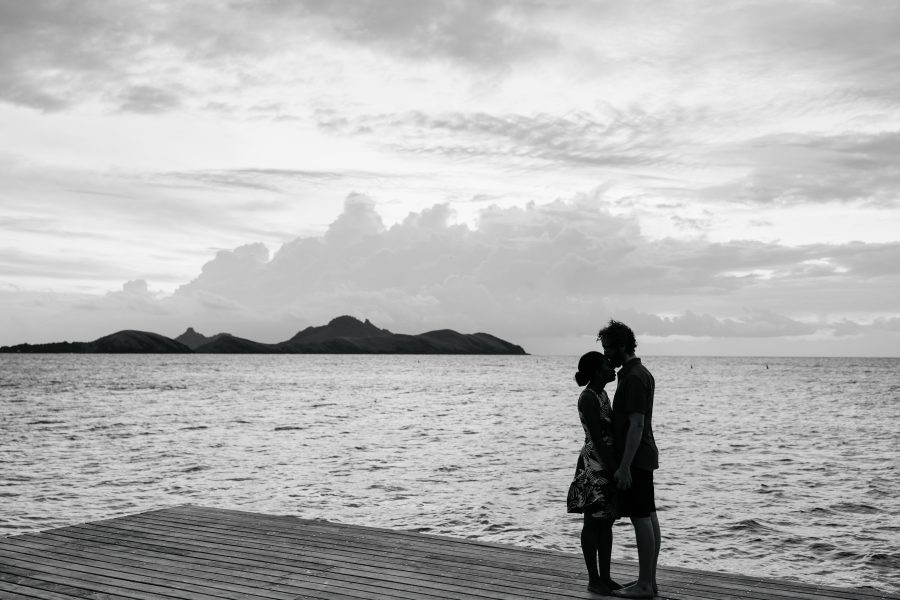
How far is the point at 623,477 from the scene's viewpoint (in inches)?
287

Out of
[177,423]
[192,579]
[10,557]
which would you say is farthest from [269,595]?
[177,423]

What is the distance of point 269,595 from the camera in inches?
308

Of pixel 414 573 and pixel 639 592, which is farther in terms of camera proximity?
pixel 414 573

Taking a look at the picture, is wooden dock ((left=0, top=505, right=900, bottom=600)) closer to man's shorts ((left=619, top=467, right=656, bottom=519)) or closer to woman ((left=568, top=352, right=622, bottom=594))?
woman ((left=568, top=352, right=622, bottom=594))

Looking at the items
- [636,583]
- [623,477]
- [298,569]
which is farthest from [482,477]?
[623,477]

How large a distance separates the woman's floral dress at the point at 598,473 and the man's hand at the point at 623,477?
0.52ft

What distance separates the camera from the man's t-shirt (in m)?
7.14

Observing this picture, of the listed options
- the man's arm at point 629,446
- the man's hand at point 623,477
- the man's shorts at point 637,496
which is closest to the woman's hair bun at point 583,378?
the man's arm at point 629,446

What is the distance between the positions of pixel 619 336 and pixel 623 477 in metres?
1.34

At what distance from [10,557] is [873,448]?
36.2 metres

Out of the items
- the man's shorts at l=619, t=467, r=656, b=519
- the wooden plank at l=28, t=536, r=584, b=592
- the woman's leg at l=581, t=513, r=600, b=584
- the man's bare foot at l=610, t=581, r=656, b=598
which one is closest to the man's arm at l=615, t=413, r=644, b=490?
the man's shorts at l=619, t=467, r=656, b=519

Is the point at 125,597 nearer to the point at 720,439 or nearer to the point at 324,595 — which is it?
the point at 324,595

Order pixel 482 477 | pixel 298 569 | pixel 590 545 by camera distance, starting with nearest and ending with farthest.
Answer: pixel 590 545, pixel 298 569, pixel 482 477

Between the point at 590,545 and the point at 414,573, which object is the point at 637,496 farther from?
the point at 414,573
